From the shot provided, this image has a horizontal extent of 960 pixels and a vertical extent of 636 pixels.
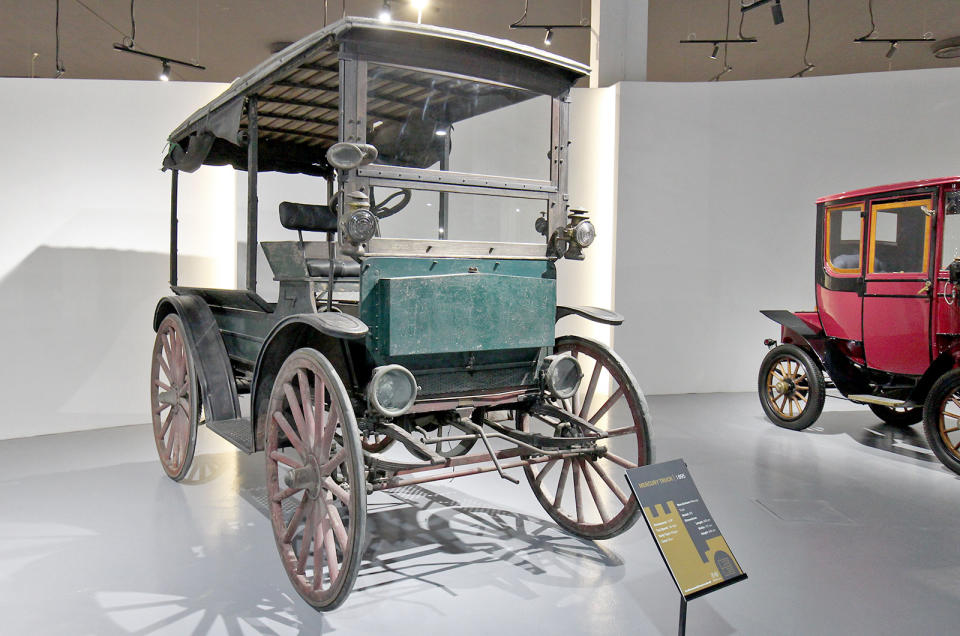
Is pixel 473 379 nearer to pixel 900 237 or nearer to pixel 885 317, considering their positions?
pixel 885 317

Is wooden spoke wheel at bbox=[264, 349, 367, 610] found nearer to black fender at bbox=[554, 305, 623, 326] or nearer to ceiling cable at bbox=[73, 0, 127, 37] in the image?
black fender at bbox=[554, 305, 623, 326]

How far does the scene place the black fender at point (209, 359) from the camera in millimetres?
3715

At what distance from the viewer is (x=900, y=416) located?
18.4 feet

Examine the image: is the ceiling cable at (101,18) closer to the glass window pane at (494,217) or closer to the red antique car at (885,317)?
the glass window pane at (494,217)

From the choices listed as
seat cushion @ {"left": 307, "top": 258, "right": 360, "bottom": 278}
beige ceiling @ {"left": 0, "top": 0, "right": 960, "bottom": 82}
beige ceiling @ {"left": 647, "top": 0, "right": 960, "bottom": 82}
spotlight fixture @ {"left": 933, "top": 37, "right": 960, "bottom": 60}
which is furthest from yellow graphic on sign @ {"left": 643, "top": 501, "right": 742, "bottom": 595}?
spotlight fixture @ {"left": 933, "top": 37, "right": 960, "bottom": 60}

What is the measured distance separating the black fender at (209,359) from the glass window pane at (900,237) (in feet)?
14.3

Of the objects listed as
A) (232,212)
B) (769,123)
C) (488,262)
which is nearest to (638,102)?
(769,123)

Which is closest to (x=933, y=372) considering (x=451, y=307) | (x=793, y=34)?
(x=451, y=307)

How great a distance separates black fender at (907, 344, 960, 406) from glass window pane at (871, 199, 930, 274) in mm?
607

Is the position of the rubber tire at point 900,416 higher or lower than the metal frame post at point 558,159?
lower

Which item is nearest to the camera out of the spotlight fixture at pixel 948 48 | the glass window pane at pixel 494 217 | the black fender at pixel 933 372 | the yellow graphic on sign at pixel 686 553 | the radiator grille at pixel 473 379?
the yellow graphic on sign at pixel 686 553

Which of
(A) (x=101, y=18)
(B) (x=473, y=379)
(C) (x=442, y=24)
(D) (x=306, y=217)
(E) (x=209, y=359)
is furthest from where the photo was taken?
(C) (x=442, y=24)

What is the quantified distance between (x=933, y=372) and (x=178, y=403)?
4.62 metres

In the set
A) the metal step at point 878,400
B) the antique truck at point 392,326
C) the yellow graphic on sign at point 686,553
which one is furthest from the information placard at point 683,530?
the metal step at point 878,400
